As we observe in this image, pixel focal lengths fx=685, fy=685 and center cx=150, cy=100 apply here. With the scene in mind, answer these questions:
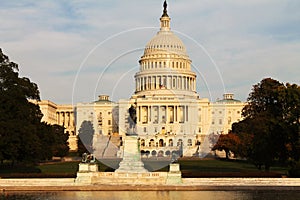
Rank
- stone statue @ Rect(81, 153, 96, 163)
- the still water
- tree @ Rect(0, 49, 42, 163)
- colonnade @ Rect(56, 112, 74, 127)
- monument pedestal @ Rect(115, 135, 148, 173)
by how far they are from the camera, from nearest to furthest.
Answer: the still water, stone statue @ Rect(81, 153, 96, 163), monument pedestal @ Rect(115, 135, 148, 173), tree @ Rect(0, 49, 42, 163), colonnade @ Rect(56, 112, 74, 127)

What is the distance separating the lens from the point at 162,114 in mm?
151750

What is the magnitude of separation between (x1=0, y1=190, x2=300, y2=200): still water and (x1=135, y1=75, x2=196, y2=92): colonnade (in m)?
109

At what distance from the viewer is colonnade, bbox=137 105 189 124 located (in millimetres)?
Result: 147750

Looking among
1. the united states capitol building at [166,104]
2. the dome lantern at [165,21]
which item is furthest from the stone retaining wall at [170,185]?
the dome lantern at [165,21]

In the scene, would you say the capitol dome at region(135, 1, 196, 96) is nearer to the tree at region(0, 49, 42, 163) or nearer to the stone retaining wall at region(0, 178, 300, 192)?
the tree at region(0, 49, 42, 163)

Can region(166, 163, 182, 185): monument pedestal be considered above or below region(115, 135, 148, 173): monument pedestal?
below

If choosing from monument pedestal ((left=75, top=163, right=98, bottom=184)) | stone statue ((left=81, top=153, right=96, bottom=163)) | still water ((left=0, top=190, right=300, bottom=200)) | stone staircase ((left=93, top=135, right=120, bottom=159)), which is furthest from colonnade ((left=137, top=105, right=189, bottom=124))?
still water ((left=0, top=190, right=300, bottom=200))

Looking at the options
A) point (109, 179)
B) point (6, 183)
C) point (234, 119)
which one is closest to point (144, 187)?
point (109, 179)

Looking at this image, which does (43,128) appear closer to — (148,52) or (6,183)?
(6,183)

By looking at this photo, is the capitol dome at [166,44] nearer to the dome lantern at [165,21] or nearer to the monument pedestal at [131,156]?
the dome lantern at [165,21]

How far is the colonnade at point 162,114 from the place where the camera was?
148m

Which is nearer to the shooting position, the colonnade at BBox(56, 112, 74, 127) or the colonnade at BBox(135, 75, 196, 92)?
the colonnade at BBox(135, 75, 196, 92)

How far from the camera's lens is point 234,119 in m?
165

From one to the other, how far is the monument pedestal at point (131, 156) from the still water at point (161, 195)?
697 centimetres
